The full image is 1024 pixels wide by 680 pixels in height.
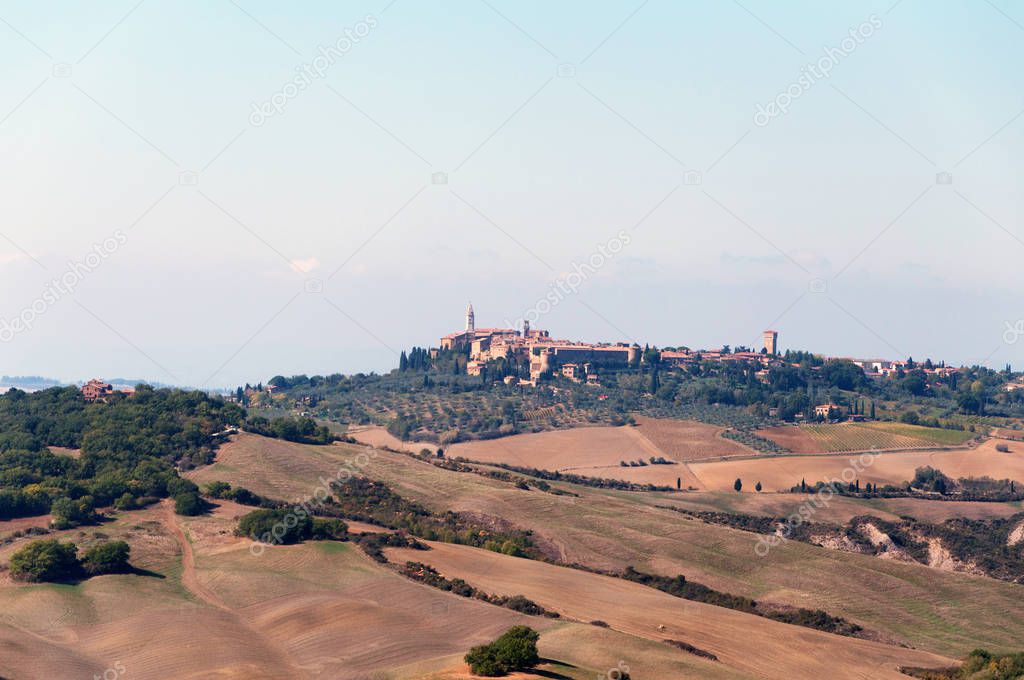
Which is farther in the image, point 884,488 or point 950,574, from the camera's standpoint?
point 884,488

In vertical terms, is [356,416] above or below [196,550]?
above

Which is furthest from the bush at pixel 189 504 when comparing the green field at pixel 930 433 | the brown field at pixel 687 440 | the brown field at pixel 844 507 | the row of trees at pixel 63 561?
the green field at pixel 930 433

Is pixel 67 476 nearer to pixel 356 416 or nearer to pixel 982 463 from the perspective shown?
pixel 356 416

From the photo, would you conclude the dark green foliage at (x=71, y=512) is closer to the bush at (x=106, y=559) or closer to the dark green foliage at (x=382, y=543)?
the bush at (x=106, y=559)

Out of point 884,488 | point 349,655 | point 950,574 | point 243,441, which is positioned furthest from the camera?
point 884,488

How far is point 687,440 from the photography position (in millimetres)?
158125

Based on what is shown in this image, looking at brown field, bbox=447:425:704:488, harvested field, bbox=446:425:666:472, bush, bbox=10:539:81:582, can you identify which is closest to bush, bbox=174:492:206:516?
bush, bbox=10:539:81:582

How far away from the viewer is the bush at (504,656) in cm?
4869

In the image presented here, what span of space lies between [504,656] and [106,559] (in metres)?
31.0

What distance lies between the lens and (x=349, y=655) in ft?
176

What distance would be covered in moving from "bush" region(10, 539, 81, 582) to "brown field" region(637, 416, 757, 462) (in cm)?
9589

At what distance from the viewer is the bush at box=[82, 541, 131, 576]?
6681cm

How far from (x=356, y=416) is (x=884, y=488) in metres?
92.5

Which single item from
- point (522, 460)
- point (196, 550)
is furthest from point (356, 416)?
point (196, 550)
